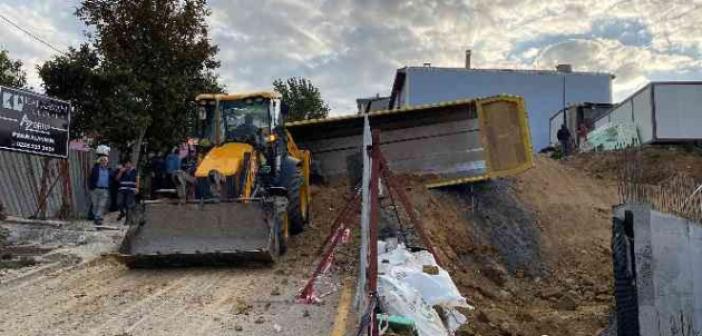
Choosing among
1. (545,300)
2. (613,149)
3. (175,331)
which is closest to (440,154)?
(545,300)

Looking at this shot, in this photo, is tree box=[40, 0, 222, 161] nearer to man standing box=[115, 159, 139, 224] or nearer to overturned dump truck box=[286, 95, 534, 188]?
man standing box=[115, 159, 139, 224]

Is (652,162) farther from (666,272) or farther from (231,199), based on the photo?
(231,199)

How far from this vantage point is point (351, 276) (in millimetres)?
9258

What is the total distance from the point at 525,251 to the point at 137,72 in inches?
477

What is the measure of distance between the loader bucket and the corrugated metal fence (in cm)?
538

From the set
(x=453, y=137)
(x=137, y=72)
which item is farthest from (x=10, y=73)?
(x=453, y=137)

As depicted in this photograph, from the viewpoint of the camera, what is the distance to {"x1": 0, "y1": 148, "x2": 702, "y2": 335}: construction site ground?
23.6 feet

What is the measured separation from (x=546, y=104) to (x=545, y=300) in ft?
85.6

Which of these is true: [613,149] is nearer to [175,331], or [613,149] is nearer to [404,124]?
[404,124]

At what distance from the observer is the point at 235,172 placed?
33.8 ft

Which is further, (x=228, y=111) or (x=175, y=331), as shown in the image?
(x=228, y=111)

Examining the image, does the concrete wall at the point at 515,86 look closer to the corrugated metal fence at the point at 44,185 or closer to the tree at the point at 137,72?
the tree at the point at 137,72

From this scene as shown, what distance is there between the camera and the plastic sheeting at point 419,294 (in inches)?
277

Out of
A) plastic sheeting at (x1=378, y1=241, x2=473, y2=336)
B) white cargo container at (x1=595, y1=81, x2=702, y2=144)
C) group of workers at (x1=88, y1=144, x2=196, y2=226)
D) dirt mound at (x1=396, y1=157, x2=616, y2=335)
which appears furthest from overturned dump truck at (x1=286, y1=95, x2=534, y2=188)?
white cargo container at (x1=595, y1=81, x2=702, y2=144)
